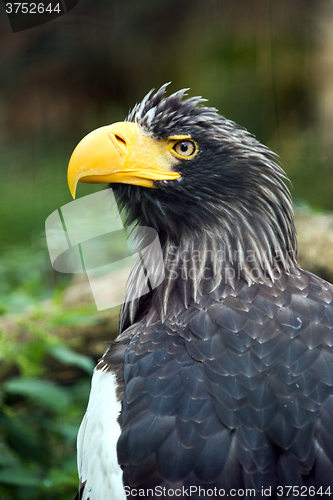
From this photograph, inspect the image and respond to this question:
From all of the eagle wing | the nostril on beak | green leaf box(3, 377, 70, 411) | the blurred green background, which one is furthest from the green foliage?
the nostril on beak

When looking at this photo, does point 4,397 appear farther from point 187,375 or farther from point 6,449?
point 187,375

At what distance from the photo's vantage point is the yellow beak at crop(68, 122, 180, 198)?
5.12 feet

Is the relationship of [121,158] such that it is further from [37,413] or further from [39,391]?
[37,413]

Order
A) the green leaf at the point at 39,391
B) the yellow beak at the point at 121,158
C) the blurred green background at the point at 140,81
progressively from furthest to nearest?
1. the blurred green background at the point at 140,81
2. the green leaf at the point at 39,391
3. the yellow beak at the point at 121,158

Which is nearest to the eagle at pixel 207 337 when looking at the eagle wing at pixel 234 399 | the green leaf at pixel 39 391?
the eagle wing at pixel 234 399

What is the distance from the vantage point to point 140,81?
3.73m

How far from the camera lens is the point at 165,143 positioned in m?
1.67

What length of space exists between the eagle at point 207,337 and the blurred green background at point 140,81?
4.96 ft

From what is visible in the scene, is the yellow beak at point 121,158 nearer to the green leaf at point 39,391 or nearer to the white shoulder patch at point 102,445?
the white shoulder patch at point 102,445

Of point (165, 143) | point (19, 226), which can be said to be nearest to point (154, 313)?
point (165, 143)

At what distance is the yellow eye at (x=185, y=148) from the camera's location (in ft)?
5.44

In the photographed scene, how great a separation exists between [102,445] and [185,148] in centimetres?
92

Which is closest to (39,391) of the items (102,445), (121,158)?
(102,445)

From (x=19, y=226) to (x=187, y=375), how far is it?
2.47 meters
